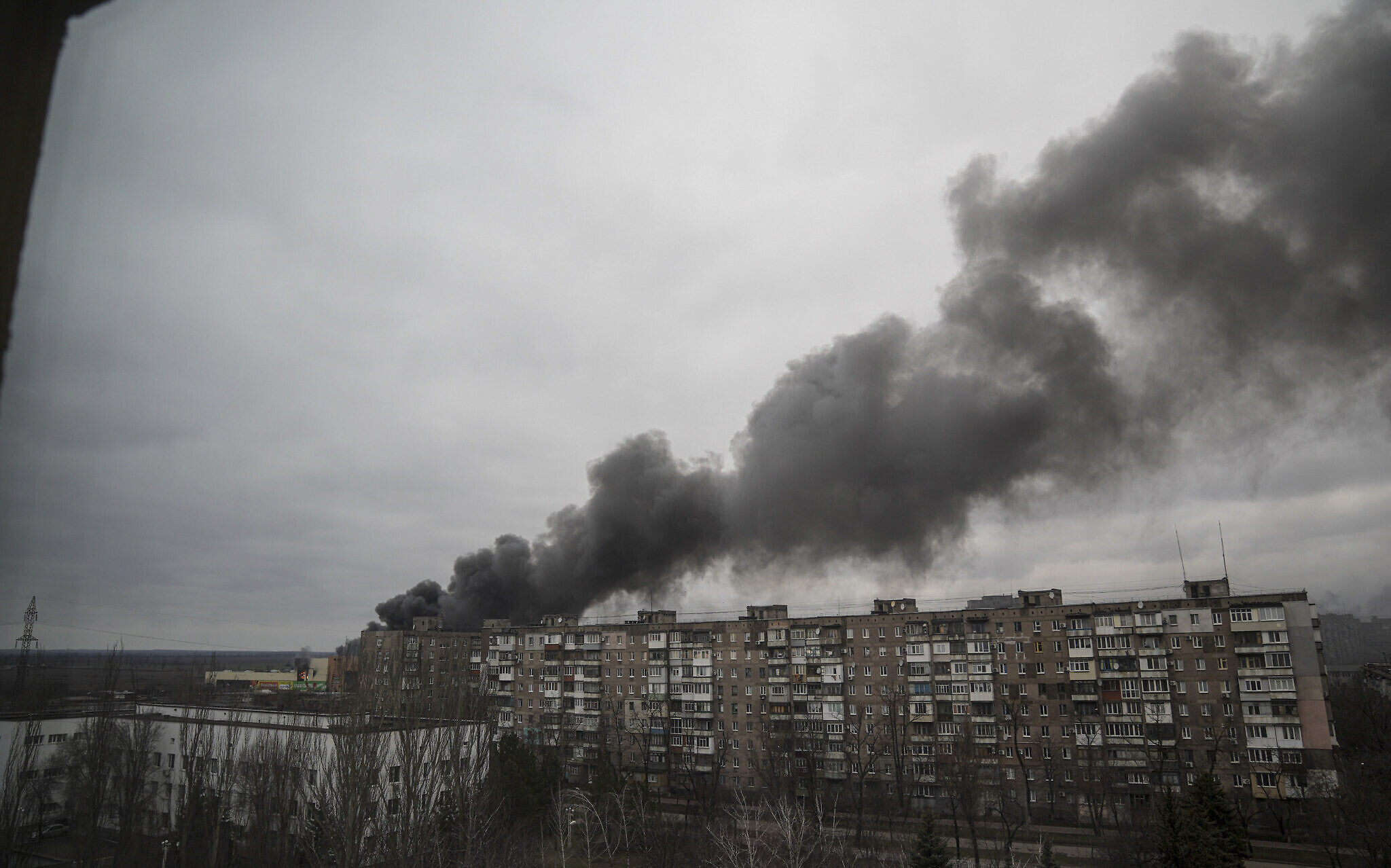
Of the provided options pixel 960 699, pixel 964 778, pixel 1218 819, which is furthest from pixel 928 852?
pixel 960 699

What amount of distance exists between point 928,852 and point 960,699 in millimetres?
18754

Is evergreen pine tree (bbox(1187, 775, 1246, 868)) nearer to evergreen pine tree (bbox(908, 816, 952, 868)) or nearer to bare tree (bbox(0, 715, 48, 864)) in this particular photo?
evergreen pine tree (bbox(908, 816, 952, 868))

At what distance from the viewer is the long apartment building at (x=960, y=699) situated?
122 ft

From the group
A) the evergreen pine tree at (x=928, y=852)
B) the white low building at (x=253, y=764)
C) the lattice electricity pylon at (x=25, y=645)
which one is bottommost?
the evergreen pine tree at (x=928, y=852)

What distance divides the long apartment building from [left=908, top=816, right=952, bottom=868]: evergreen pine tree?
9.19 m

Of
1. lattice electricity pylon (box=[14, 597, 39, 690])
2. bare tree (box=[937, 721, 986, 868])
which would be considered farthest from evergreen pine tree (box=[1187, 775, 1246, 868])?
lattice electricity pylon (box=[14, 597, 39, 690])

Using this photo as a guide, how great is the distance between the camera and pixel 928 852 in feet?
82.9

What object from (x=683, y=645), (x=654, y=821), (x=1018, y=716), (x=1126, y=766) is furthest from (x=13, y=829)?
(x=1126, y=766)

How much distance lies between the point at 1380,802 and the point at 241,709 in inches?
1874

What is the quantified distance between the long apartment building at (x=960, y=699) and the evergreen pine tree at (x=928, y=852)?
Answer: 9194 mm

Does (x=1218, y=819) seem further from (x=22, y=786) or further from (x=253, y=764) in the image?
(x=22, y=786)

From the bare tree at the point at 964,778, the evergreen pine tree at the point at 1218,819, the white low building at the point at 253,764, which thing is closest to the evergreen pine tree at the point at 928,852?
the bare tree at the point at 964,778

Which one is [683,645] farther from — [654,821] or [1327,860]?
[1327,860]

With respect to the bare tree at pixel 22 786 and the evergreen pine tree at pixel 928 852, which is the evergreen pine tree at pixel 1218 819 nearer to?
the evergreen pine tree at pixel 928 852
